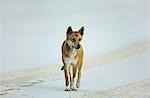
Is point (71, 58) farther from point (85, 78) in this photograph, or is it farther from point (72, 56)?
point (85, 78)

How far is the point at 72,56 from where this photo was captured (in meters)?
2.24

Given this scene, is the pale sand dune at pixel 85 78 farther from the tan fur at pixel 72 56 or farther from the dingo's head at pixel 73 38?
the dingo's head at pixel 73 38

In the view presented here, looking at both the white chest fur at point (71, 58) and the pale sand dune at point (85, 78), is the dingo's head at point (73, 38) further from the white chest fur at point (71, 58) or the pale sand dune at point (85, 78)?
the pale sand dune at point (85, 78)

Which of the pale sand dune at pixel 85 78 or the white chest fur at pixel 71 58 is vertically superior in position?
the white chest fur at pixel 71 58

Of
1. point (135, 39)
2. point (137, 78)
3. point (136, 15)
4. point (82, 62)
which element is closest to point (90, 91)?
point (82, 62)

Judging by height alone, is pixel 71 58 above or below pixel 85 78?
above

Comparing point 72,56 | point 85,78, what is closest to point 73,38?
point 72,56

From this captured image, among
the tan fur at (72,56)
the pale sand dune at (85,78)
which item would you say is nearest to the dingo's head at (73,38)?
the tan fur at (72,56)

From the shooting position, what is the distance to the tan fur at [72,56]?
2215 millimetres

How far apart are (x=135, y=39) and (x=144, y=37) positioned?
76 mm

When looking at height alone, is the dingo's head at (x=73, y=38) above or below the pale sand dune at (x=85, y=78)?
above

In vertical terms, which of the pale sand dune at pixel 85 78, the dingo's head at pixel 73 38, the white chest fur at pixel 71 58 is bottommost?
the pale sand dune at pixel 85 78

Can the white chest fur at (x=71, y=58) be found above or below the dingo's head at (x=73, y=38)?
below

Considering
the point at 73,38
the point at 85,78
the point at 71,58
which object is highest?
the point at 73,38
